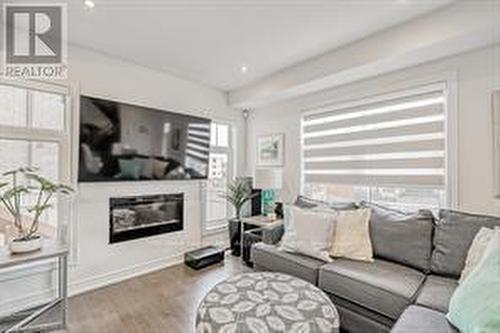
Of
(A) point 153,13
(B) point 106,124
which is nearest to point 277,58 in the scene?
(A) point 153,13

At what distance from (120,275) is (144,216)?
28.2 inches

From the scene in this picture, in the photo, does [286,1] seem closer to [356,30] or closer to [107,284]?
[356,30]

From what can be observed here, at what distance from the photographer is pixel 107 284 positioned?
3.09 m

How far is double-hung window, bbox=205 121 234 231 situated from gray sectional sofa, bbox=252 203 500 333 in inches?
74.5

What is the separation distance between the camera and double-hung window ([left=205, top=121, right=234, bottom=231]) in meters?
4.40

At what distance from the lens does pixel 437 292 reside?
1.85 meters

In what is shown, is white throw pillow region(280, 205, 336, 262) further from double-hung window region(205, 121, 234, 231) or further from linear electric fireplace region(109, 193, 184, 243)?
double-hung window region(205, 121, 234, 231)

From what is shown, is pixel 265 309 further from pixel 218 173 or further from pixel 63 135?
pixel 218 173

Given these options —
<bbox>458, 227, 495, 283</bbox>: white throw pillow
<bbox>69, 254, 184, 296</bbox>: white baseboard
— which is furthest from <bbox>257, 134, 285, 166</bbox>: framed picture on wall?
<bbox>458, 227, 495, 283</bbox>: white throw pillow

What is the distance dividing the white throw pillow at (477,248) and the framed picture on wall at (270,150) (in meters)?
2.57

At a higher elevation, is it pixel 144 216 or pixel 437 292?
pixel 144 216

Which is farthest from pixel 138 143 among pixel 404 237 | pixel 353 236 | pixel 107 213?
pixel 404 237

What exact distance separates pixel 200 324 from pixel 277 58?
280cm

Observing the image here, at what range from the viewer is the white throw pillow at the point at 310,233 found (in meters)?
2.54
